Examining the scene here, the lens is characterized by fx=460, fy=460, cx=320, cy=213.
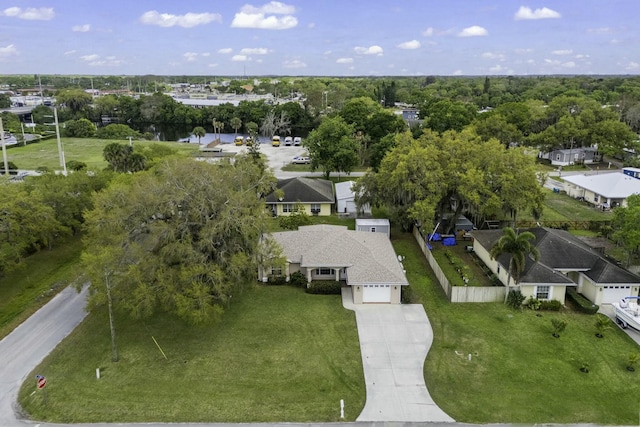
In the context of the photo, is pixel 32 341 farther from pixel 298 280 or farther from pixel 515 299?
pixel 515 299

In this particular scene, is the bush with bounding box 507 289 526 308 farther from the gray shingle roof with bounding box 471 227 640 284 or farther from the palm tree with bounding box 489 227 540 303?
the gray shingle roof with bounding box 471 227 640 284

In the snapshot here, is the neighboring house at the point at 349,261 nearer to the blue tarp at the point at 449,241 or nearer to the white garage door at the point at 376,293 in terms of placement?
the white garage door at the point at 376,293

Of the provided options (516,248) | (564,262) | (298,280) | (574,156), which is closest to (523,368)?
(516,248)

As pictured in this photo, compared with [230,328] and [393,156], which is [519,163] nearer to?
[393,156]

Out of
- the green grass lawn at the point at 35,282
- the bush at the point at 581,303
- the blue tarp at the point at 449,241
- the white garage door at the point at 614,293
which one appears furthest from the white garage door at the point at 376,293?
the green grass lawn at the point at 35,282

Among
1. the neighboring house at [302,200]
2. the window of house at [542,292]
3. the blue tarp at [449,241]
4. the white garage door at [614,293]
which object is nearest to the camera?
the white garage door at [614,293]

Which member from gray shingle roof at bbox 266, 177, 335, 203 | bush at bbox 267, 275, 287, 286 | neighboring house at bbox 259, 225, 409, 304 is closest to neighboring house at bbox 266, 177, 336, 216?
gray shingle roof at bbox 266, 177, 335, 203

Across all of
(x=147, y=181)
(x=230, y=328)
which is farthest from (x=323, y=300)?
(x=147, y=181)
